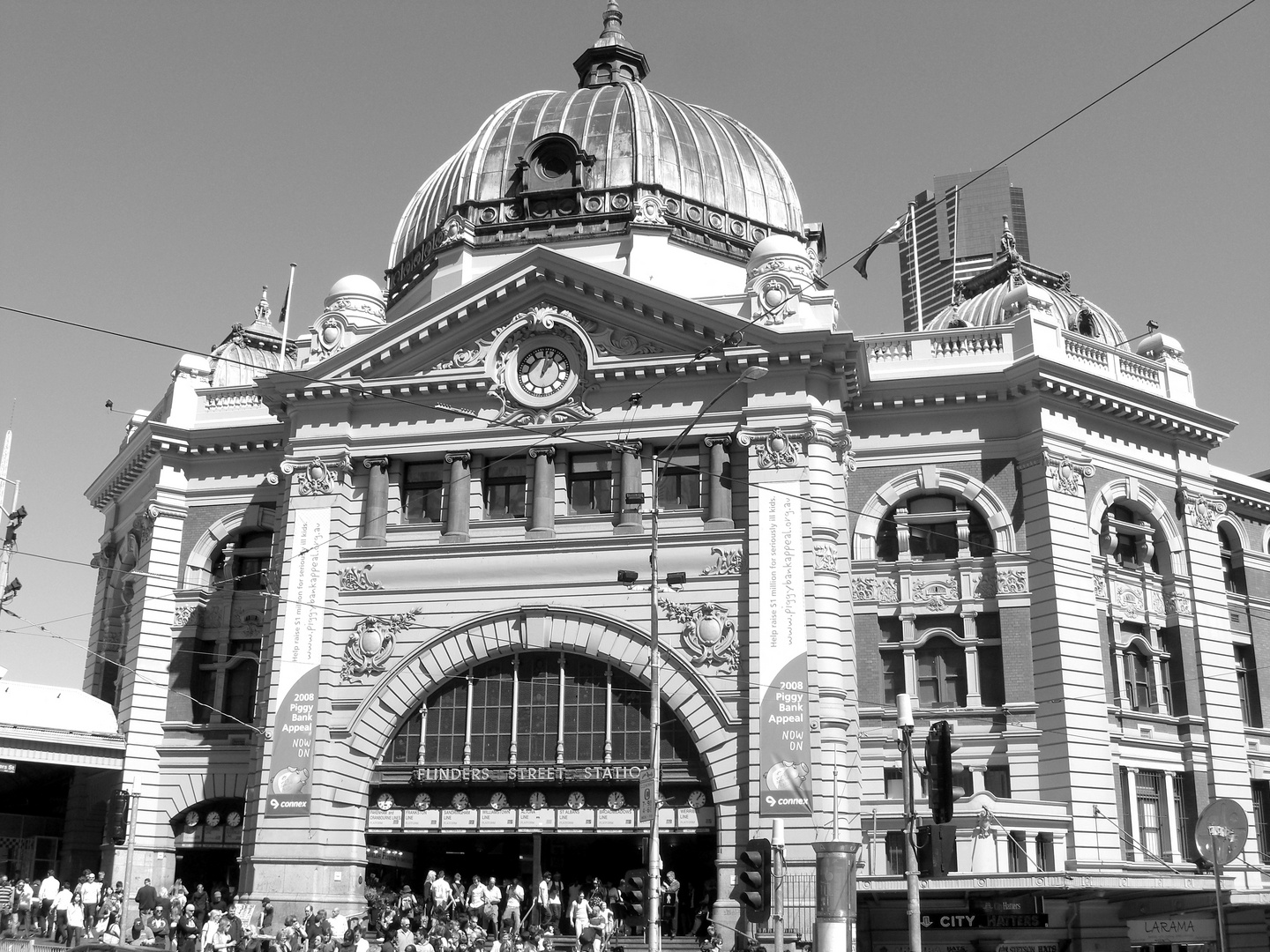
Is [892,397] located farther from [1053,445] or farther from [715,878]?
[715,878]

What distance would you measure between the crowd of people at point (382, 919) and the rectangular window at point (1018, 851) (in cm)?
826

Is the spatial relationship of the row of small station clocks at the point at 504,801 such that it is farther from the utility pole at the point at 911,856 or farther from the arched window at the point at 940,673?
the utility pole at the point at 911,856

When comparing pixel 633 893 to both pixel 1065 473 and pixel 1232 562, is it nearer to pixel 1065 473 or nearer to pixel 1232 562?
pixel 1065 473

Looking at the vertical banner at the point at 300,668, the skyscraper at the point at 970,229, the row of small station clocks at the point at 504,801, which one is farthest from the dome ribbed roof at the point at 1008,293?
the skyscraper at the point at 970,229

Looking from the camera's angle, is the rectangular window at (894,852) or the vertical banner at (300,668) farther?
the vertical banner at (300,668)

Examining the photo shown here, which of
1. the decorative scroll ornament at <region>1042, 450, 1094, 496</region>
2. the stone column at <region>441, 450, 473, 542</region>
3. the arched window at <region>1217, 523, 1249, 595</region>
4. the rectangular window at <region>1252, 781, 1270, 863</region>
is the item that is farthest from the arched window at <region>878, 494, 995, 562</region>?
the stone column at <region>441, 450, 473, 542</region>

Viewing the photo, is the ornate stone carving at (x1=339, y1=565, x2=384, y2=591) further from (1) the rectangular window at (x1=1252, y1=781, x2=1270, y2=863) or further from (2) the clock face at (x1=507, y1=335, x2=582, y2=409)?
(1) the rectangular window at (x1=1252, y1=781, x2=1270, y2=863)

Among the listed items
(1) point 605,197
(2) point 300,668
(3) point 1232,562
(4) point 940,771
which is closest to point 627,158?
(1) point 605,197

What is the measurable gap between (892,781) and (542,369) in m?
16.2

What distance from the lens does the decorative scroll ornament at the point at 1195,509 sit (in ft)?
142

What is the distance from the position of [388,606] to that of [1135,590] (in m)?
22.9

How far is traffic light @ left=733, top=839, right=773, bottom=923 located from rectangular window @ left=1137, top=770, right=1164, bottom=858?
2147cm

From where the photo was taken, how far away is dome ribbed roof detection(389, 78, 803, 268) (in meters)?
51.6

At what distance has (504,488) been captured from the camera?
41.2 m
